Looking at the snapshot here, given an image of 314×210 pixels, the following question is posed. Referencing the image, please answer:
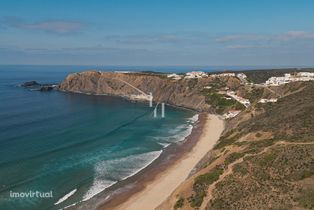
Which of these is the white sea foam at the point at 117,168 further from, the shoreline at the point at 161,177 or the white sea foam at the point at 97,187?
the shoreline at the point at 161,177

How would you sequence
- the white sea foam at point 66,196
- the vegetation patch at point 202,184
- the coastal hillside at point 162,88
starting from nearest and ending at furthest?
the vegetation patch at point 202,184, the white sea foam at point 66,196, the coastal hillside at point 162,88

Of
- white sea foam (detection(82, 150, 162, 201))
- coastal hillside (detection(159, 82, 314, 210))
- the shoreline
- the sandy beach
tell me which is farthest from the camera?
white sea foam (detection(82, 150, 162, 201))

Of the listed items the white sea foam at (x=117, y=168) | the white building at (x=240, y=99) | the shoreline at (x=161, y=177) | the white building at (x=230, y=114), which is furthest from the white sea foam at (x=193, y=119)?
the white sea foam at (x=117, y=168)

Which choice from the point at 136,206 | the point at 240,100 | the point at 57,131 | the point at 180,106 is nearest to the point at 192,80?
the point at 180,106

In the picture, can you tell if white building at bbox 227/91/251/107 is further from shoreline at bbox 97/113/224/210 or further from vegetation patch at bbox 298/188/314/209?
vegetation patch at bbox 298/188/314/209

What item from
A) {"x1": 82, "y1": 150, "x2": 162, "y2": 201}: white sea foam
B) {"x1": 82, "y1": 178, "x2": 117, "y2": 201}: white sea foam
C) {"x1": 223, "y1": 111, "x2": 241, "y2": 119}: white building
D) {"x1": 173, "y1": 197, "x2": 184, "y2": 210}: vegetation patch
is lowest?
{"x1": 82, "y1": 178, "x2": 117, "y2": 201}: white sea foam

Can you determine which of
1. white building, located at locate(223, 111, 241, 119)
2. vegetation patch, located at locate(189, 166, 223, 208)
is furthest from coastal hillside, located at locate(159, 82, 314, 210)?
white building, located at locate(223, 111, 241, 119)

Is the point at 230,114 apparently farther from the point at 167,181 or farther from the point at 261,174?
the point at 261,174
